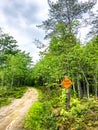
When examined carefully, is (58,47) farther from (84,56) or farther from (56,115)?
(56,115)

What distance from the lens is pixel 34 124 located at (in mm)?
15414

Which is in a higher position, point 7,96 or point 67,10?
point 67,10

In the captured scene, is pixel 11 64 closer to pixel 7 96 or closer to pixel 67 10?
pixel 7 96

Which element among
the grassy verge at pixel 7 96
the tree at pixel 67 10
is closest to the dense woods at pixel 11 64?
the grassy verge at pixel 7 96

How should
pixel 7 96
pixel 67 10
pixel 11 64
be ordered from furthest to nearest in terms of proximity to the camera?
pixel 11 64 < pixel 7 96 < pixel 67 10

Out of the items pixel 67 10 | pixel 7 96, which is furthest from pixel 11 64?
pixel 67 10

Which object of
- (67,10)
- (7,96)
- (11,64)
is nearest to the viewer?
(67,10)

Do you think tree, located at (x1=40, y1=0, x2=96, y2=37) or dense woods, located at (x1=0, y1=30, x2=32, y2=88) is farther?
dense woods, located at (x1=0, y1=30, x2=32, y2=88)

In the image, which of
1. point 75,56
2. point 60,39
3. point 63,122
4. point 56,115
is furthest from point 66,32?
point 63,122

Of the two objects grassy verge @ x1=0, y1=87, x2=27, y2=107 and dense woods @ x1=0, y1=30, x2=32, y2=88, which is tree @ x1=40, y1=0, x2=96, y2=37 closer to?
grassy verge @ x1=0, y1=87, x2=27, y2=107

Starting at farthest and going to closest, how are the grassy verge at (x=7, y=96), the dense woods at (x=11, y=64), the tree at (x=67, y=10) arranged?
the dense woods at (x=11, y=64), the grassy verge at (x=7, y=96), the tree at (x=67, y=10)

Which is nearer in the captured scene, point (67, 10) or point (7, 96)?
point (67, 10)

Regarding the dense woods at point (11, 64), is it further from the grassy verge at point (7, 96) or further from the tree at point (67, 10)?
the tree at point (67, 10)

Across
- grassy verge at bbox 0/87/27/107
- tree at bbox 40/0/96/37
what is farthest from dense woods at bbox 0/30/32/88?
tree at bbox 40/0/96/37
